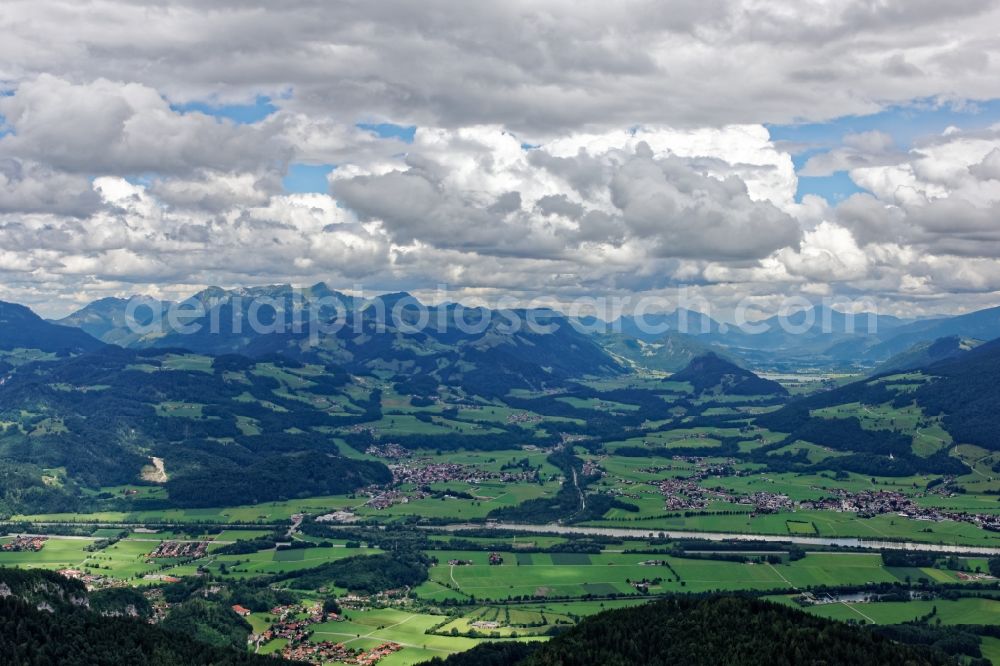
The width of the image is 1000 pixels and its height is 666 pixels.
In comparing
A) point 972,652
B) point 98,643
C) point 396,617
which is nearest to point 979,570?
point 972,652

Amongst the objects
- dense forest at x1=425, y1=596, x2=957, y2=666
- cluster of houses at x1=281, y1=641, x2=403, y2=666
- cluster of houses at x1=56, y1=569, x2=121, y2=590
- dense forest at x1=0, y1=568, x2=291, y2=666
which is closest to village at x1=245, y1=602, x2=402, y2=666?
cluster of houses at x1=281, y1=641, x2=403, y2=666

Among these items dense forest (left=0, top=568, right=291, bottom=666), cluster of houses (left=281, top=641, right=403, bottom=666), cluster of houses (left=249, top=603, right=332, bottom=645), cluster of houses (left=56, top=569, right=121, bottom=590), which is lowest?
cluster of houses (left=56, top=569, right=121, bottom=590)

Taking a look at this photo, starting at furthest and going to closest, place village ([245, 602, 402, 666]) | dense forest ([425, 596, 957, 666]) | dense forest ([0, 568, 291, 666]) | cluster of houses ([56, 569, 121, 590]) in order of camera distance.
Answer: cluster of houses ([56, 569, 121, 590]) → village ([245, 602, 402, 666]) → dense forest ([0, 568, 291, 666]) → dense forest ([425, 596, 957, 666])

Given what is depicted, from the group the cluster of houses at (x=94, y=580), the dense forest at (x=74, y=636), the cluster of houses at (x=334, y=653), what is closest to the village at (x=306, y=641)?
the cluster of houses at (x=334, y=653)

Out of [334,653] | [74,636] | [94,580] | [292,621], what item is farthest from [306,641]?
[94,580]

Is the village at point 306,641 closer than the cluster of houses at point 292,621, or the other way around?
the village at point 306,641

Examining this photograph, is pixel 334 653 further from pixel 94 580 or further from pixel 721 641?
pixel 94 580

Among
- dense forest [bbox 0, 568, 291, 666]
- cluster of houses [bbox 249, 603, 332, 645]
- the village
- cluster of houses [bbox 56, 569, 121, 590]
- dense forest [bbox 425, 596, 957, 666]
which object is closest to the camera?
dense forest [bbox 425, 596, 957, 666]

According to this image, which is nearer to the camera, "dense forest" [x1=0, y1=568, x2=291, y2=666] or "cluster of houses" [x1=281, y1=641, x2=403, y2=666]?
"dense forest" [x1=0, y1=568, x2=291, y2=666]

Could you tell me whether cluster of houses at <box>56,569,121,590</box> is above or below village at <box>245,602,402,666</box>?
below

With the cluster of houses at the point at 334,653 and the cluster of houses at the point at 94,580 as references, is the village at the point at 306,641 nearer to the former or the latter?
the cluster of houses at the point at 334,653

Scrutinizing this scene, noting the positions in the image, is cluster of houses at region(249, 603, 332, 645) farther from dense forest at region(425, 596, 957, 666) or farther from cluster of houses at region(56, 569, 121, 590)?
dense forest at region(425, 596, 957, 666)

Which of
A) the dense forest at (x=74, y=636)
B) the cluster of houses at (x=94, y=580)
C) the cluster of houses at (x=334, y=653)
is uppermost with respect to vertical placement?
the dense forest at (x=74, y=636)
